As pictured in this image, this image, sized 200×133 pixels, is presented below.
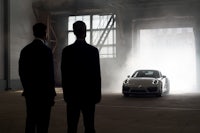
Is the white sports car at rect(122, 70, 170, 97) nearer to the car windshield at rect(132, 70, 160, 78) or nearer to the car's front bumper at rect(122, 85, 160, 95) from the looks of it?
the car's front bumper at rect(122, 85, 160, 95)

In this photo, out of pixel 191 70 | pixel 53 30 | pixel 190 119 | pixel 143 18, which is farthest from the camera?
pixel 191 70

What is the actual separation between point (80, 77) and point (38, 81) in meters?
0.58

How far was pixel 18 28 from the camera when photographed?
20000 mm

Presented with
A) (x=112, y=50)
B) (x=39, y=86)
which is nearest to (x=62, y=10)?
(x=112, y=50)

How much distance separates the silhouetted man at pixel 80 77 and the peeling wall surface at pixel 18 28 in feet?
53.6

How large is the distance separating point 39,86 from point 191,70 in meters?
24.9

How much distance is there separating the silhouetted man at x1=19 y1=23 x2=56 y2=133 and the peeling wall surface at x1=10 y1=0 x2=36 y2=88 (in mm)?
15919

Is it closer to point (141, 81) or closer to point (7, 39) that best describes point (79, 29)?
point (141, 81)

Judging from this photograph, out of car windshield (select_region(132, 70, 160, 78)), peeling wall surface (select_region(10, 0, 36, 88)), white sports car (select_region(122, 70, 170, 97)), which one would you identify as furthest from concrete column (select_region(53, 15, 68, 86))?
white sports car (select_region(122, 70, 170, 97))

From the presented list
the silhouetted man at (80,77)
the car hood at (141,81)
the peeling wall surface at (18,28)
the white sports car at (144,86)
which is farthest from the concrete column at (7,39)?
the silhouetted man at (80,77)

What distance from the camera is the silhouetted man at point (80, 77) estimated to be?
3469 millimetres

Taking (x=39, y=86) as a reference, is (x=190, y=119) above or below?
below

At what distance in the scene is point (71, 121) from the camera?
11.5 ft

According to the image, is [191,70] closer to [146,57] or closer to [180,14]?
[146,57]
